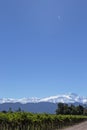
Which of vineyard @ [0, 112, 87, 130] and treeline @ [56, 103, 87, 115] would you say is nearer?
vineyard @ [0, 112, 87, 130]

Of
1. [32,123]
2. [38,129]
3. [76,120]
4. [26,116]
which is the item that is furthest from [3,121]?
[76,120]

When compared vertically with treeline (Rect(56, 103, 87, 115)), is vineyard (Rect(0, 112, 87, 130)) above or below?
below

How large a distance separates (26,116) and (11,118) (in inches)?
299

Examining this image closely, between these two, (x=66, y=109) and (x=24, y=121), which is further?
(x=66, y=109)

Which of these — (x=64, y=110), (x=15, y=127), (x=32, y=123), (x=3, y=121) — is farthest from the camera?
(x=64, y=110)

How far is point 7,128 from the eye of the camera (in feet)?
175

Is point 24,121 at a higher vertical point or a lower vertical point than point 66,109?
lower

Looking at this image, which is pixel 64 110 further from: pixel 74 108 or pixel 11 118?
pixel 11 118

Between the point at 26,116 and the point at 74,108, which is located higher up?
the point at 74,108

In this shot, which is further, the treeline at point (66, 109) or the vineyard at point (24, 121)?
the treeline at point (66, 109)

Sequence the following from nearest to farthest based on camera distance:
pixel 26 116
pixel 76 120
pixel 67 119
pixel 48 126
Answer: pixel 26 116 < pixel 48 126 < pixel 67 119 < pixel 76 120

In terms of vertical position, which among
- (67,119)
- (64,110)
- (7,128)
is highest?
(64,110)

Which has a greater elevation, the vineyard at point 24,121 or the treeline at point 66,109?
the treeline at point 66,109

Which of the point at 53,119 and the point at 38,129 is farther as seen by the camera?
the point at 53,119
